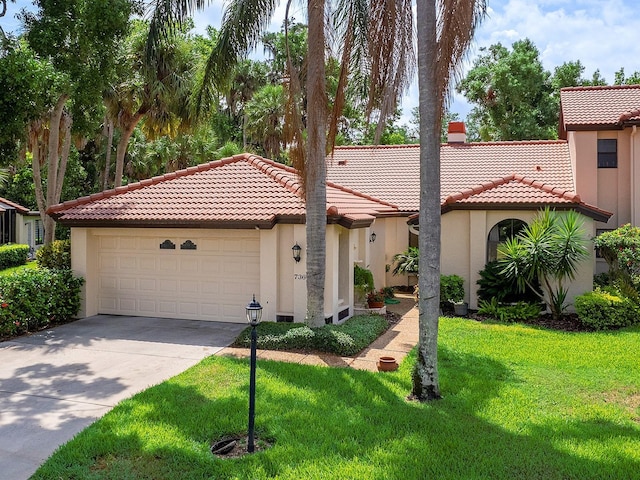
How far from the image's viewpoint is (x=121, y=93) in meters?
19.0

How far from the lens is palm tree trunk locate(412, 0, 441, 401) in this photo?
25.0 feet

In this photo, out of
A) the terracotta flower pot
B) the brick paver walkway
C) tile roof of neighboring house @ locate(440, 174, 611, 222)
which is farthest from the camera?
tile roof of neighboring house @ locate(440, 174, 611, 222)

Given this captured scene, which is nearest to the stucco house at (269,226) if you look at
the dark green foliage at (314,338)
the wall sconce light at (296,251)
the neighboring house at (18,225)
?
the wall sconce light at (296,251)

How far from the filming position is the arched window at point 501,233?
15039 mm

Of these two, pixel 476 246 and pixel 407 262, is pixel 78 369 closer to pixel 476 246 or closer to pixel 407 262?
pixel 476 246

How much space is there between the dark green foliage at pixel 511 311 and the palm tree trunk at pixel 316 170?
5531 millimetres

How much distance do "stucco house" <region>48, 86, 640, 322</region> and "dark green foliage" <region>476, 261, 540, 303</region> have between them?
492 millimetres

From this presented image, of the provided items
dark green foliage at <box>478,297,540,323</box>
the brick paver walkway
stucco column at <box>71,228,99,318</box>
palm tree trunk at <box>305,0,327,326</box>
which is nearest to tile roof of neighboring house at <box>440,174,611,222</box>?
dark green foliage at <box>478,297,540,323</box>

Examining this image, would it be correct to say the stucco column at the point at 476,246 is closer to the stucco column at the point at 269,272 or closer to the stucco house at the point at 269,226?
the stucco house at the point at 269,226

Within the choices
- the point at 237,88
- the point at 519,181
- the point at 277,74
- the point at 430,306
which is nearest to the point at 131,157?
the point at 237,88

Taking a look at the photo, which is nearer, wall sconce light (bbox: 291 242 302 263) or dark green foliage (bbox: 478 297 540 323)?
wall sconce light (bbox: 291 242 302 263)

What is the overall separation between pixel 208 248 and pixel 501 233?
8268 millimetres

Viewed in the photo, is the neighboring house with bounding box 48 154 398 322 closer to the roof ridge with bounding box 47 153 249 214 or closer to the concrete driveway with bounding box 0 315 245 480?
the roof ridge with bounding box 47 153 249 214

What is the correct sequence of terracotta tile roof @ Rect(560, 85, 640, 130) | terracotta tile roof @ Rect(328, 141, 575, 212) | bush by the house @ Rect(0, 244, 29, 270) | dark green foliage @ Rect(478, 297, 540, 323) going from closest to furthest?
dark green foliage @ Rect(478, 297, 540, 323) < terracotta tile roof @ Rect(560, 85, 640, 130) < terracotta tile roof @ Rect(328, 141, 575, 212) < bush by the house @ Rect(0, 244, 29, 270)
